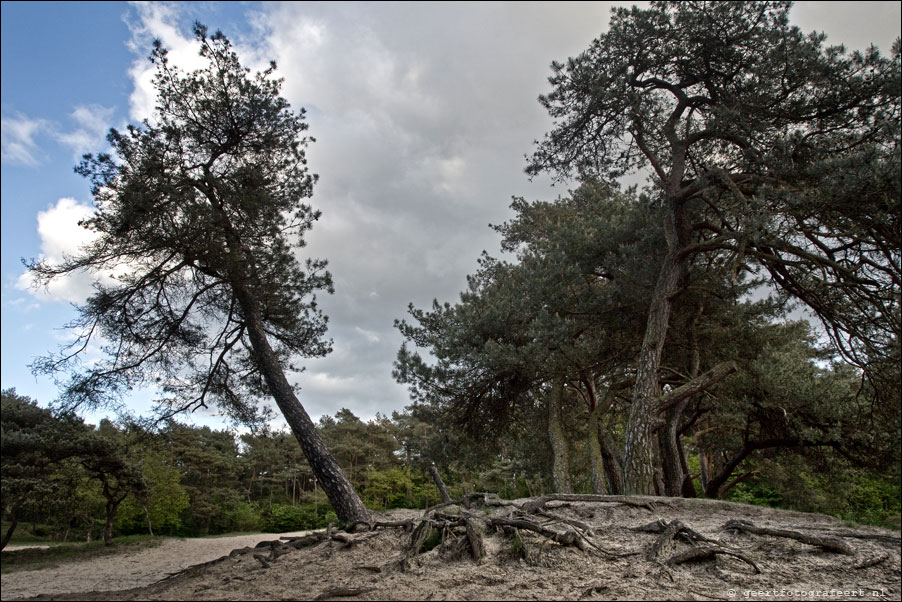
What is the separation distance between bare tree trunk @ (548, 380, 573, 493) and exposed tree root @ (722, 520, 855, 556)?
743 cm

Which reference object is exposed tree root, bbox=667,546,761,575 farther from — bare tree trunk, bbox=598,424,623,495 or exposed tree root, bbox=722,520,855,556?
bare tree trunk, bbox=598,424,623,495

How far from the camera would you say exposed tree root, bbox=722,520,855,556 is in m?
3.74

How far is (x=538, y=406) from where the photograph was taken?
14.2 m

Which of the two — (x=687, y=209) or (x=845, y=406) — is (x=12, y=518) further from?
(x=845, y=406)

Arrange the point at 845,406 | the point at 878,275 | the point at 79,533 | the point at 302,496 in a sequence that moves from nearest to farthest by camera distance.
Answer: the point at 878,275, the point at 845,406, the point at 79,533, the point at 302,496

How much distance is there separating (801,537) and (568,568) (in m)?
2.11

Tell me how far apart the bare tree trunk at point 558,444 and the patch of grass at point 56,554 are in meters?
11.7

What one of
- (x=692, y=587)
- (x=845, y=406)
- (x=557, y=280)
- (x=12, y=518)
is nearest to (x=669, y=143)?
(x=557, y=280)

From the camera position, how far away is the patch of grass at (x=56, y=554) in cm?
957

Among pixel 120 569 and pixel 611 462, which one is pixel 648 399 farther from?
pixel 120 569

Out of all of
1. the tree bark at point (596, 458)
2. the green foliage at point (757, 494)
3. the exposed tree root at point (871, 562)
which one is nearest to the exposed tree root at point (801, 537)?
the exposed tree root at point (871, 562)

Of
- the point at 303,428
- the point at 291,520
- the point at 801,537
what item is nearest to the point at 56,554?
the point at 303,428

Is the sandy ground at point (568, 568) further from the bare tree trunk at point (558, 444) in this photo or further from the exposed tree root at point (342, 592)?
the bare tree trunk at point (558, 444)

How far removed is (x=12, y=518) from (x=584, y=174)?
12.9 m
